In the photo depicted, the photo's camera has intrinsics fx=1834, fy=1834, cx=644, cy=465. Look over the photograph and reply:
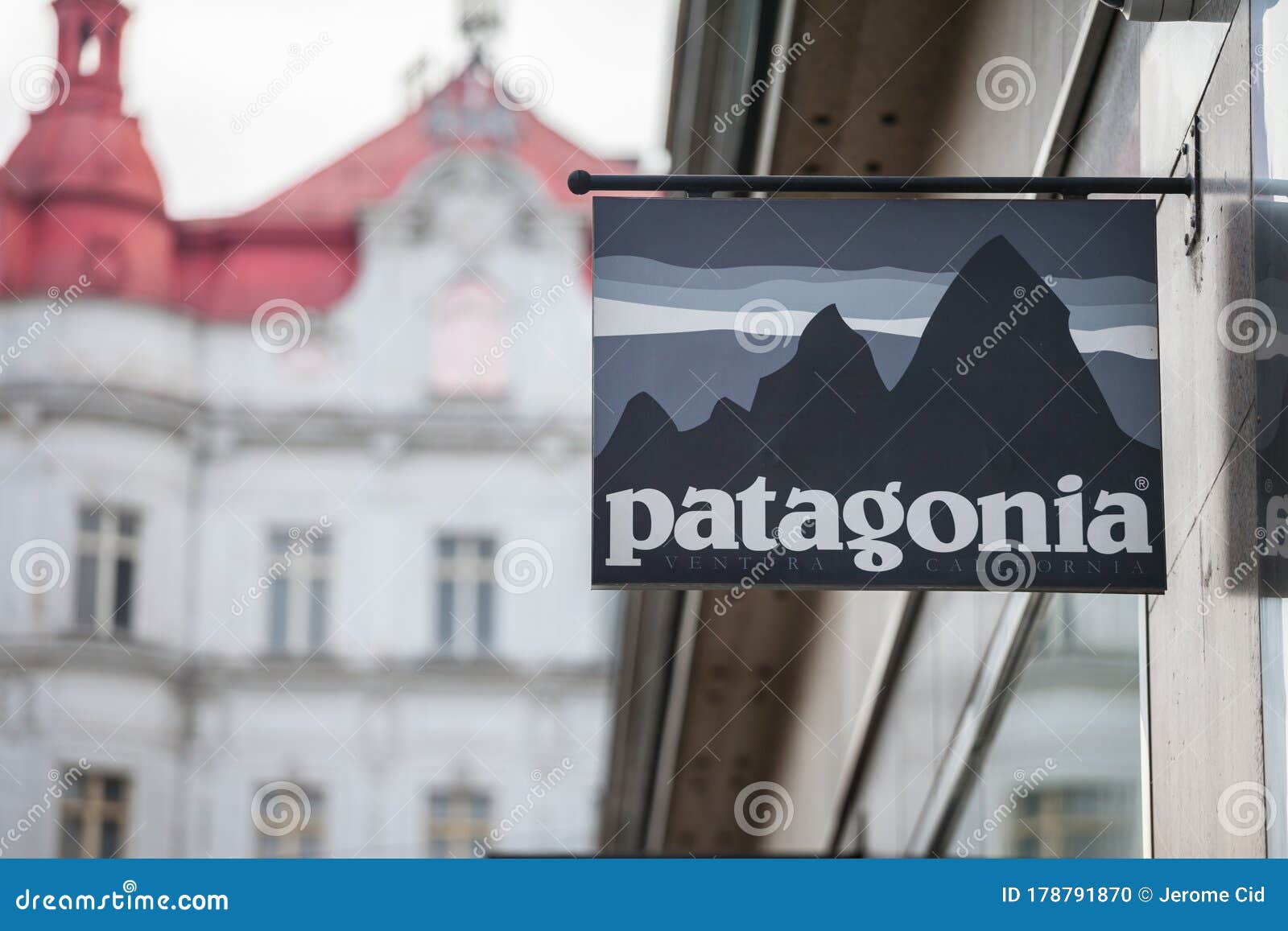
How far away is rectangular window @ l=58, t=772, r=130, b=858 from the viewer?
33.0 m

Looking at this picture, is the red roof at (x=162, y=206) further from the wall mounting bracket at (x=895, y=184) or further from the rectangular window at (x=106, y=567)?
the wall mounting bracket at (x=895, y=184)

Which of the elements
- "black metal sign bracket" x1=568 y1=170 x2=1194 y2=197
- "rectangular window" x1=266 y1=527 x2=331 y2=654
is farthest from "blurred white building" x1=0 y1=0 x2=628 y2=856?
"black metal sign bracket" x1=568 y1=170 x2=1194 y2=197

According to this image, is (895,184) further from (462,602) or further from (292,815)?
(292,815)

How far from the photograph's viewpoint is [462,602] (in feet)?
120

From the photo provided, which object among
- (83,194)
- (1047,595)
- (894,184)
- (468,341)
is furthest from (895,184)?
(83,194)

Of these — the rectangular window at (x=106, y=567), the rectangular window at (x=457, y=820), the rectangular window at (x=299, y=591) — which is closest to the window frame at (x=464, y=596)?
the rectangular window at (x=299, y=591)

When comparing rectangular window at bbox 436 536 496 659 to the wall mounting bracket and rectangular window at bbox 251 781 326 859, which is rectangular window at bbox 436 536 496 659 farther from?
the wall mounting bracket

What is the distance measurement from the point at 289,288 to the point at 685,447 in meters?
34.2

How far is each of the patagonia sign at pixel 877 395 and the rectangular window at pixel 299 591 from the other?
3236 cm

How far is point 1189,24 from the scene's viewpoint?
15.9 feet
